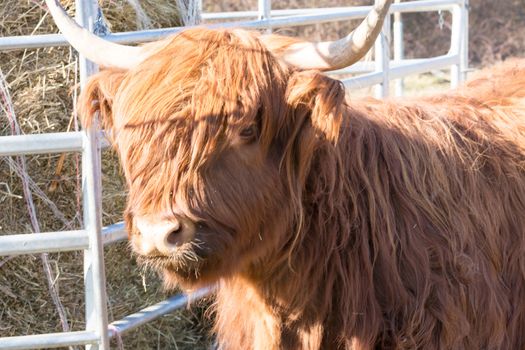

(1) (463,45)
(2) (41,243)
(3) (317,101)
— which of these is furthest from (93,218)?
(1) (463,45)

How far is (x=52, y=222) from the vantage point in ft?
15.3

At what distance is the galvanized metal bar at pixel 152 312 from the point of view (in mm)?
4320

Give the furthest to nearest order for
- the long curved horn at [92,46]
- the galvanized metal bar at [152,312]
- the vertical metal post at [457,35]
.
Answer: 1. the vertical metal post at [457,35]
2. the galvanized metal bar at [152,312]
3. the long curved horn at [92,46]

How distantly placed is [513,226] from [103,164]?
1974 mm

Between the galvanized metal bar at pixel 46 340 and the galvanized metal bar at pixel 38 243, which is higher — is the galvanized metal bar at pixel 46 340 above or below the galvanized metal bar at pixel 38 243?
below

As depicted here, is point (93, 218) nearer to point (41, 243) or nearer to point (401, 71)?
point (41, 243)

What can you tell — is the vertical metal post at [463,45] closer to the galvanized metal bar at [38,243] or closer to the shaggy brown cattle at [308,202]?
the shaggy brown cattle at [308,202]

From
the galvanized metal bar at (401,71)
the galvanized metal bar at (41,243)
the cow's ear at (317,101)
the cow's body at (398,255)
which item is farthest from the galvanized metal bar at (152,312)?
the galvanized metal bar at (401,71)

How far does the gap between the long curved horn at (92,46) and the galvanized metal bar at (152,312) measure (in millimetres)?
1061

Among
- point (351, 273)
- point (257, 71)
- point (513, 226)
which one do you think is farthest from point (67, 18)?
point (513, 226)

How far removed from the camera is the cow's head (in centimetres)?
319

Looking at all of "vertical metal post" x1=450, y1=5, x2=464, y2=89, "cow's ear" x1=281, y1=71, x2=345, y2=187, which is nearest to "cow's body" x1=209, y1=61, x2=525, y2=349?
"cow's ear" x1=281, y1=71, x2=345, y2=187

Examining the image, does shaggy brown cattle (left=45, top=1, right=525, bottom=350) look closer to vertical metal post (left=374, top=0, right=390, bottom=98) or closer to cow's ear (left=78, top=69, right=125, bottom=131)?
cow's ear (left=78, top=69, right=125, bottom=131)

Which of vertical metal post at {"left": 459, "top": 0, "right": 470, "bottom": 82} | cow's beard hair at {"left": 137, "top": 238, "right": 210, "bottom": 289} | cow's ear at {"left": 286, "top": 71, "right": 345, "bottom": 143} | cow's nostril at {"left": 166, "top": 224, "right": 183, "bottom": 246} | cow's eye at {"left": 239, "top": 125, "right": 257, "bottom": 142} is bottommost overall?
vertical metal post at {"left": 459, "top": 0, "right": 470, "bottom": 82}
